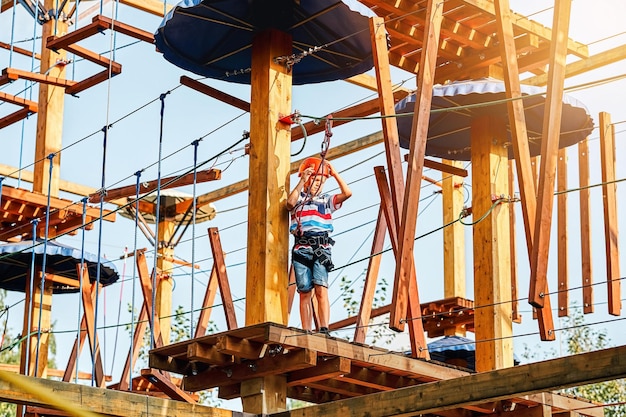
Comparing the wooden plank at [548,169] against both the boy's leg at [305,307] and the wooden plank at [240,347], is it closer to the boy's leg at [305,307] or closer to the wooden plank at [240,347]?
the boy's leg at [305,307]

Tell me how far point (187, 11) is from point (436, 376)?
3305 millimetres

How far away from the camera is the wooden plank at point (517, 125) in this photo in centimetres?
660

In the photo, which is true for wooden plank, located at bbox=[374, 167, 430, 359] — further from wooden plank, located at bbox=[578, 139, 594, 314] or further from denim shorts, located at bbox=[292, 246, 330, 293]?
wooden plank, located at bbox=[578, 139, 594, 314]

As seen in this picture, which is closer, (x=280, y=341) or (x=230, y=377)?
(x=280, y=341)

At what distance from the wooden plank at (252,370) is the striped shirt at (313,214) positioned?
925 mm

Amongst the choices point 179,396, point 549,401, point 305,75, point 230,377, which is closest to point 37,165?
point 179,396

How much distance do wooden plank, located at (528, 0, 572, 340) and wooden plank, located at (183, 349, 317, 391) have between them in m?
1.57

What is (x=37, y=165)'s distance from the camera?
13.1 meters

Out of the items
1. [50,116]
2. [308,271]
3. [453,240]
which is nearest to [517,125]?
[308,271]

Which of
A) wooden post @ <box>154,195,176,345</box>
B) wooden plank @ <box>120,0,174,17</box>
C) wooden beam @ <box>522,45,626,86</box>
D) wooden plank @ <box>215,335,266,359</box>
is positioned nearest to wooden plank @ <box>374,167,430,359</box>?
wooden plank @ <box>215,335,266,359</box>

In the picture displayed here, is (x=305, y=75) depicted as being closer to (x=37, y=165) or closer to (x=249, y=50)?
(x=249, y=50)

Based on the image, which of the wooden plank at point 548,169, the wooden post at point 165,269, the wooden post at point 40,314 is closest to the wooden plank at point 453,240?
the wooden post at point 165,269

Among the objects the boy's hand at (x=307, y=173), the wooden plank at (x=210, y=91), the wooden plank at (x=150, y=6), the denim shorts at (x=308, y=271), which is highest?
the wooden plank at (x=150, y=6)

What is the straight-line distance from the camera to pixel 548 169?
6.27m
